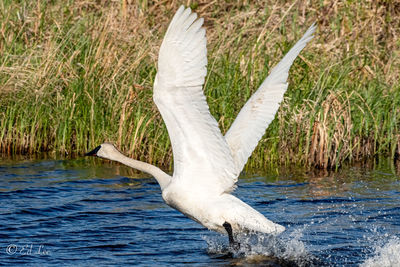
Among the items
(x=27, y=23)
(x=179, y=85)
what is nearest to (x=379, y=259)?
(x=179, y=85)

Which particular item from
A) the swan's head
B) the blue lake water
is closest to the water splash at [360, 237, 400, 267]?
the blue lake water

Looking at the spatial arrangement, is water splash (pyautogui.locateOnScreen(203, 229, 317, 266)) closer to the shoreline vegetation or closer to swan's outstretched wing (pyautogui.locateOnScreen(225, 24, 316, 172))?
swan's outstretched wing (pyautogui.locateOnScreen(225, 24, 316, 172))

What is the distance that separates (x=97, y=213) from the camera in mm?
8211

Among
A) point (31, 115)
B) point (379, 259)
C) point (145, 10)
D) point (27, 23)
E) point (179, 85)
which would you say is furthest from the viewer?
point (145, 10)

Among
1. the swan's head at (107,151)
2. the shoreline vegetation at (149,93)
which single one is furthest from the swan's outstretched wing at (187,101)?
the shoreline vegetation at (149,93)

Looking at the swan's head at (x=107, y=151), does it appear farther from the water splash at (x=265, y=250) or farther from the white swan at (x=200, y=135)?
the water splash at (x=265, y=250)

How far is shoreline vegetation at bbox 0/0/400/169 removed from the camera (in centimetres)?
991

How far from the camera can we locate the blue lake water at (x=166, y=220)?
6.81 meters

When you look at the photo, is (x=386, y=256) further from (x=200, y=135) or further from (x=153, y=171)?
(x=153, y=171)

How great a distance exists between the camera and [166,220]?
7961mm

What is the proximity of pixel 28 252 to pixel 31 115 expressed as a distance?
13.1 ft

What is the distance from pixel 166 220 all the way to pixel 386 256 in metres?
2.37

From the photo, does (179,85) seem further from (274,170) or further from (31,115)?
(31,115)

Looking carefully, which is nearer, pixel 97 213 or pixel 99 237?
pixel 99 237
